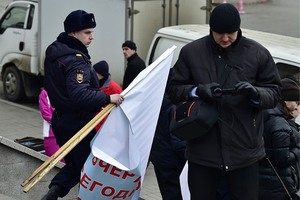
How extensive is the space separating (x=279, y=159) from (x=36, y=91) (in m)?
8.26

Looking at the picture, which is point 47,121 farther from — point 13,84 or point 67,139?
point 13,84

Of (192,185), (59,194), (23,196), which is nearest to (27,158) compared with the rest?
(23,196)

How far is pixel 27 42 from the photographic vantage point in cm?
1210

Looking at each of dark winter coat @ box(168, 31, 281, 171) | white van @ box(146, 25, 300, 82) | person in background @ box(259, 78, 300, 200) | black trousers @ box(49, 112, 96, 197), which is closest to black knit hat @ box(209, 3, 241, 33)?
dark winter coat @ box(168, 31, 281, 171)

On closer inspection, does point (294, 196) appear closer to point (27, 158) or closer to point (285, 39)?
point (27, 158)

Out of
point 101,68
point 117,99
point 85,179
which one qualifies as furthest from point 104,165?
point 101,68

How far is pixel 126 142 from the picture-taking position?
5129 mm

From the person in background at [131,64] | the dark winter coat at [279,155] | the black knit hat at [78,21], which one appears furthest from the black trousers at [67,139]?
the person in background at [131,64]

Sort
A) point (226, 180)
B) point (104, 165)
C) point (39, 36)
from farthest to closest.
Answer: point (39, 36) < point (104, 165) < point (226, 180)

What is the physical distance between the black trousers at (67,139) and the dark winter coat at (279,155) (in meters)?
1.43

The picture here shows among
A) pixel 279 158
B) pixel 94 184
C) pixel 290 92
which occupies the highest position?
pixel 290 92

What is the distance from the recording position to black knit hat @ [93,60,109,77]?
22.6 ft

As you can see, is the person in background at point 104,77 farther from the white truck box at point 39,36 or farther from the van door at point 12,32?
the van door at point 12,32

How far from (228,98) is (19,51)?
330 inches
